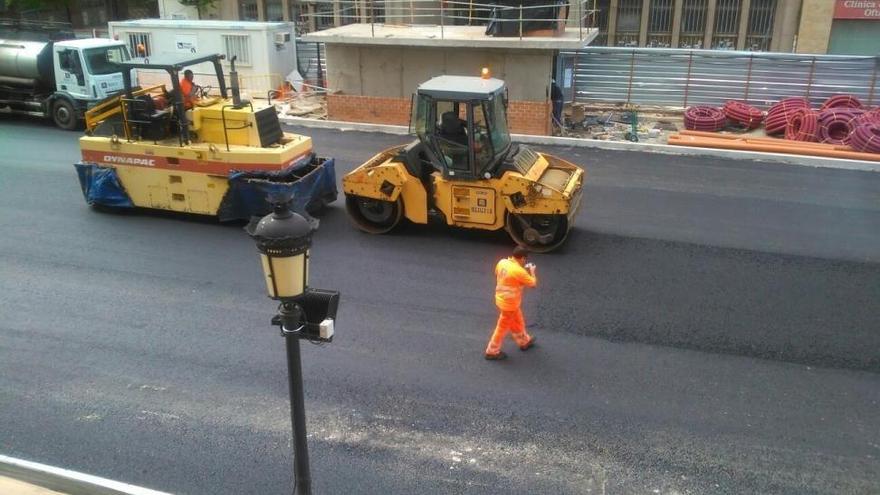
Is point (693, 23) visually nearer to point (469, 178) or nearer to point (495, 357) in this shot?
point (469, 178)

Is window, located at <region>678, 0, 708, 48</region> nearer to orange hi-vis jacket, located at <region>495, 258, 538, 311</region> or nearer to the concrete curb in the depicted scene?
the concrete curb

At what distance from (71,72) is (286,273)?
16234 millimetres

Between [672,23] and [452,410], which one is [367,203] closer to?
[452,410]

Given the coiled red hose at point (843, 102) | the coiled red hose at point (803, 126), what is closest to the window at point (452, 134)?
the coiled red hose at point (803, 126)

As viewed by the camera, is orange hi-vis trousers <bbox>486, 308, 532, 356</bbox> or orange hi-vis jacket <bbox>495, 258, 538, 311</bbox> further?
orange hi-vis trousers <bbox>486, 308, 532, 356</bbox>

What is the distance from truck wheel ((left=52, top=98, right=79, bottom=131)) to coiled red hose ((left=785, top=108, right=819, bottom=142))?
16720mm

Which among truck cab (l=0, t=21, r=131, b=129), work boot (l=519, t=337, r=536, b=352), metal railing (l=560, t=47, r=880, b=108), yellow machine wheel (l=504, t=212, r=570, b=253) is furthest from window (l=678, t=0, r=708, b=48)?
work boot (l=519, t=337, r=536, b=352)

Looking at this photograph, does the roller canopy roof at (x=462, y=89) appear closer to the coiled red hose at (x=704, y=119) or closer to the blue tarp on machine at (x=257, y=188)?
the blue tarp on machine at (x=257, y=188)

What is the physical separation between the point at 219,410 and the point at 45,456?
1.46 m

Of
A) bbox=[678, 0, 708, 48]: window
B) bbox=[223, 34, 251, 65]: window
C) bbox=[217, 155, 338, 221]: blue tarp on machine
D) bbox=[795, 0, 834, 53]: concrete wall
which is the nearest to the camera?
bbox=[217, 155, 338, 221]: blue tarp on machine

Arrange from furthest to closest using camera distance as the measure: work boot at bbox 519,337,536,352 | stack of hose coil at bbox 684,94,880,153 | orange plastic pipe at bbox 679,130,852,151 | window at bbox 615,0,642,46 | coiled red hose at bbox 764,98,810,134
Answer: window at bbox 615,0,642,46 < coiled red hose at bbox 764,98,810,134 < orange plastic pipe at bbox 679,130,852,151 < stack of hose coil at bbox 684,94,880,153 < work boot at bbox 519,337,536,352

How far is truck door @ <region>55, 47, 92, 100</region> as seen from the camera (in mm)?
17625

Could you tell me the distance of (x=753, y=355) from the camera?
7754mm

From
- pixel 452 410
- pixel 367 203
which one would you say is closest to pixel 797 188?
pixel 367 203
